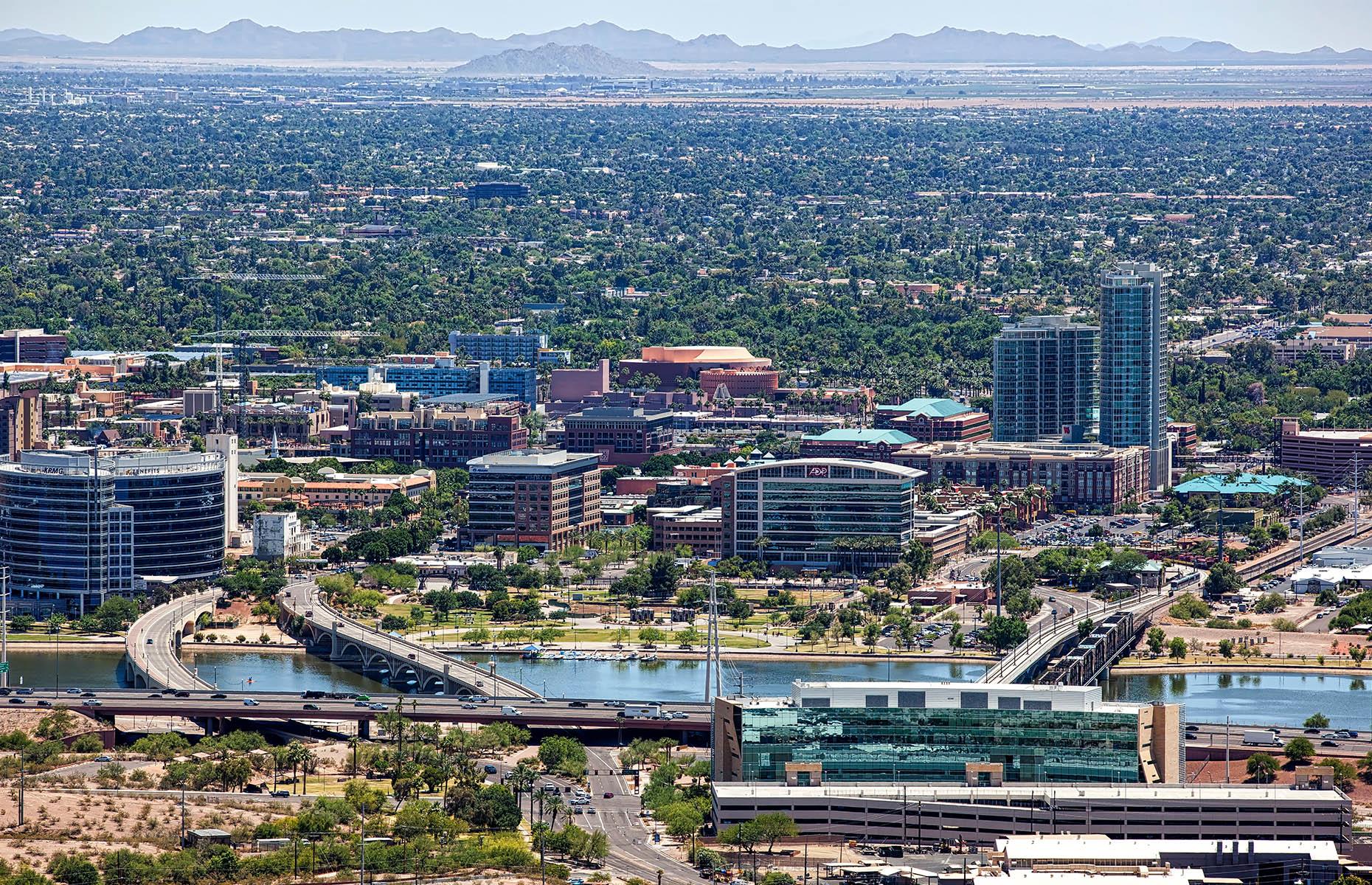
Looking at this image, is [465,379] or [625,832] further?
[465,379]

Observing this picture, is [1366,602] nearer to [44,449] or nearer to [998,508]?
[998,508]

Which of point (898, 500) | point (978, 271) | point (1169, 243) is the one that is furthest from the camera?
point (1169, 243)

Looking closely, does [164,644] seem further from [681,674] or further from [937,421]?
[937,421]

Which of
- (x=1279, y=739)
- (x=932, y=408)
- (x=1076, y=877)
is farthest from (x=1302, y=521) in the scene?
(x=1076, y=877)

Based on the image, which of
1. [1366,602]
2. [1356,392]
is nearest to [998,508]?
[1366,602]

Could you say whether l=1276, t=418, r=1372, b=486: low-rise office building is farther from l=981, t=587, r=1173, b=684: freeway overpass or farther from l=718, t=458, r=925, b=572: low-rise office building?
l=981, t=587, r=1173, b=684: freeway overpass

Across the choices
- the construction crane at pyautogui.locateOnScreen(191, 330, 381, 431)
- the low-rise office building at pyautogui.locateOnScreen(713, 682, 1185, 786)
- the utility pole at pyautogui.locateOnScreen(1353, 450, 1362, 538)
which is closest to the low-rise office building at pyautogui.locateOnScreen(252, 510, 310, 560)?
the utility pole at pyautogui.locateOnScreen(1353, 450, 1362, 538)
